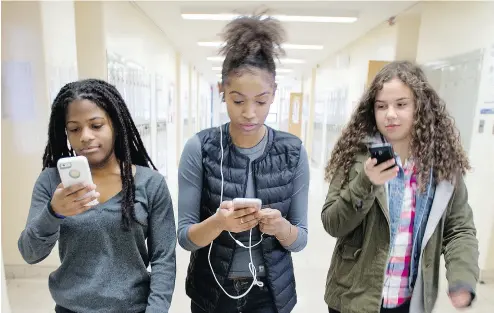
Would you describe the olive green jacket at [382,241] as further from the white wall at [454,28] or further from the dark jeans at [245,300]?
the white wall at [454,28]

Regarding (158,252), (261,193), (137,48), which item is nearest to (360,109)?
(261,193)

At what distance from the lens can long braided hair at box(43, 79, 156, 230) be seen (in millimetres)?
900

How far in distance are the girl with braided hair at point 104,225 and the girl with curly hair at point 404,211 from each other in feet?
1.86

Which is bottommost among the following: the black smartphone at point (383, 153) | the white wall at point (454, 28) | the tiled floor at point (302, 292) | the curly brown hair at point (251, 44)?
the tiled floor at point (302, 292)

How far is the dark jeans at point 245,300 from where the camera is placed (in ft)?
3.26

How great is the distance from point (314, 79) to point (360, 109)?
29.0ft

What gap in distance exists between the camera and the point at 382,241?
3.21ft

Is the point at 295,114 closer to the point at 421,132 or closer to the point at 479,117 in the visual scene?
the point at 479,117

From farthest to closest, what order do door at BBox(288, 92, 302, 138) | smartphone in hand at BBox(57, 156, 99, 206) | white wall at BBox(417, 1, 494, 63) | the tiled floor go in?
1. door at BBox(288, 92, 302, 138)
2. white wall at BBox(417, 1, 494, 63)
3. the tiled floor
4. smartphone in hand at BBox(57, 156, 99, 206)

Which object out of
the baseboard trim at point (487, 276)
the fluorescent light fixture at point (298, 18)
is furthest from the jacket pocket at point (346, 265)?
the fluorescent light fixture at point (298, 18)

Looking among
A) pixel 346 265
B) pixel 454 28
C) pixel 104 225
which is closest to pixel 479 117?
pixel 454 28

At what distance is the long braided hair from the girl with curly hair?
0.64 meters

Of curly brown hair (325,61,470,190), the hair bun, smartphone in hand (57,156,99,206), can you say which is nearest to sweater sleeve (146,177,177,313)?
smartphone in hand (57,156,99,206)

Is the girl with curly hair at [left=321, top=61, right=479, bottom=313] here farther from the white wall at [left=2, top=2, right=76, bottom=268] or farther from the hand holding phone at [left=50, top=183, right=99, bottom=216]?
the white wall at [left=2, top=2, right=76, bottom=268]
